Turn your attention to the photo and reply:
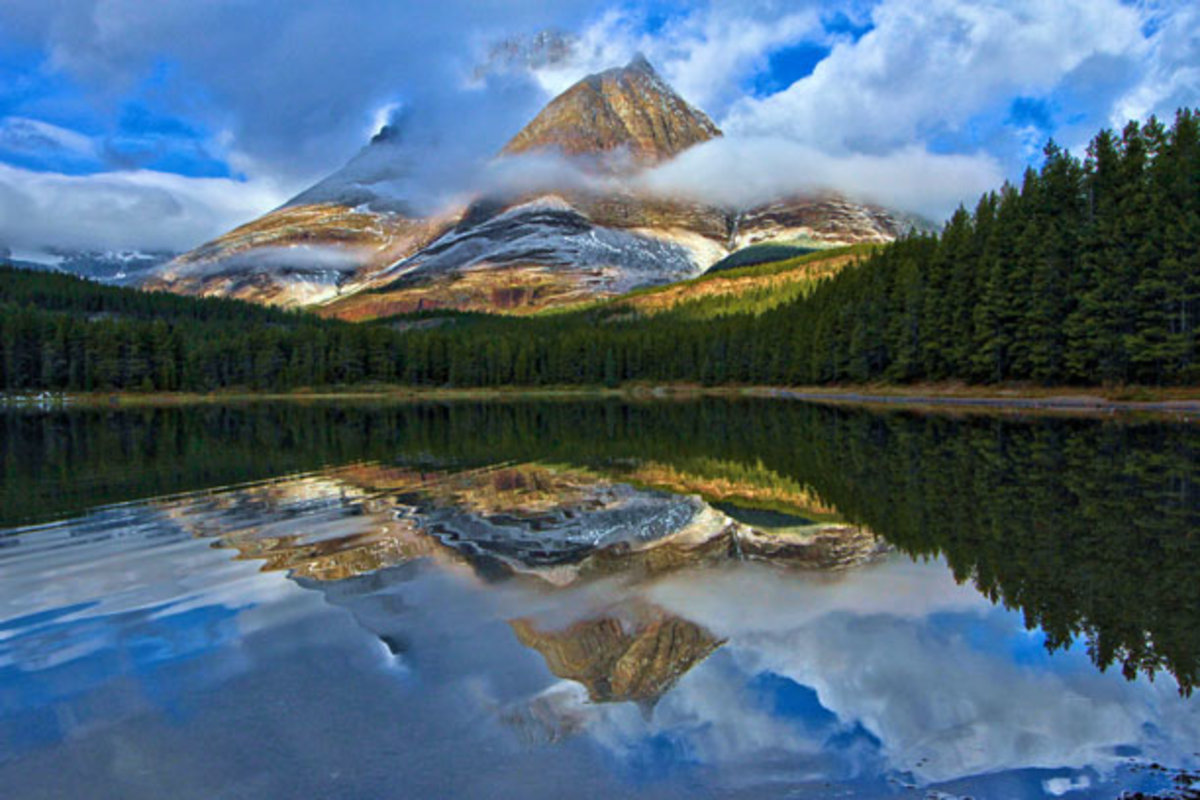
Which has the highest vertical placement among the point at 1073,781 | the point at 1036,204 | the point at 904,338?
the point at 1036,204

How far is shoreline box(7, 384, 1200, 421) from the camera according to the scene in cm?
5188

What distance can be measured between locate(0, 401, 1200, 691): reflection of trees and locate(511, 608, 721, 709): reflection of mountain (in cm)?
462

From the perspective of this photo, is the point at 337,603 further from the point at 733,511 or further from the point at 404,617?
the point at 733,511

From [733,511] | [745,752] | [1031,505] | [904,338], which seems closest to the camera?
[745,752]

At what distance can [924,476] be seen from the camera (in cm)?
2322

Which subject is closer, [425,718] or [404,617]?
[425,718]

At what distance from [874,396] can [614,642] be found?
7873cm

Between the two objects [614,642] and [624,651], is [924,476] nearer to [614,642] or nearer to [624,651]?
[614,642]

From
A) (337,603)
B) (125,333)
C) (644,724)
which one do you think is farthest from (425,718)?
(125,333)

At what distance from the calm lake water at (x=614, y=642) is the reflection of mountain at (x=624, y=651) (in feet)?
0.19

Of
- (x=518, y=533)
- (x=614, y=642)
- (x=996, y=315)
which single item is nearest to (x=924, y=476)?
(x=518, y=533)

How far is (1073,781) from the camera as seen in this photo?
21.1 feet

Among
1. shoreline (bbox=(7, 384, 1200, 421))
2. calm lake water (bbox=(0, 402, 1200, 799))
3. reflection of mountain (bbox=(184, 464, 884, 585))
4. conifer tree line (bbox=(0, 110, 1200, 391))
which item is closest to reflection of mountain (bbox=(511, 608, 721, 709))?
calm lake water (bbox=(0, 402, 1200, 799))

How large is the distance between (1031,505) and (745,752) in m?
13.9
